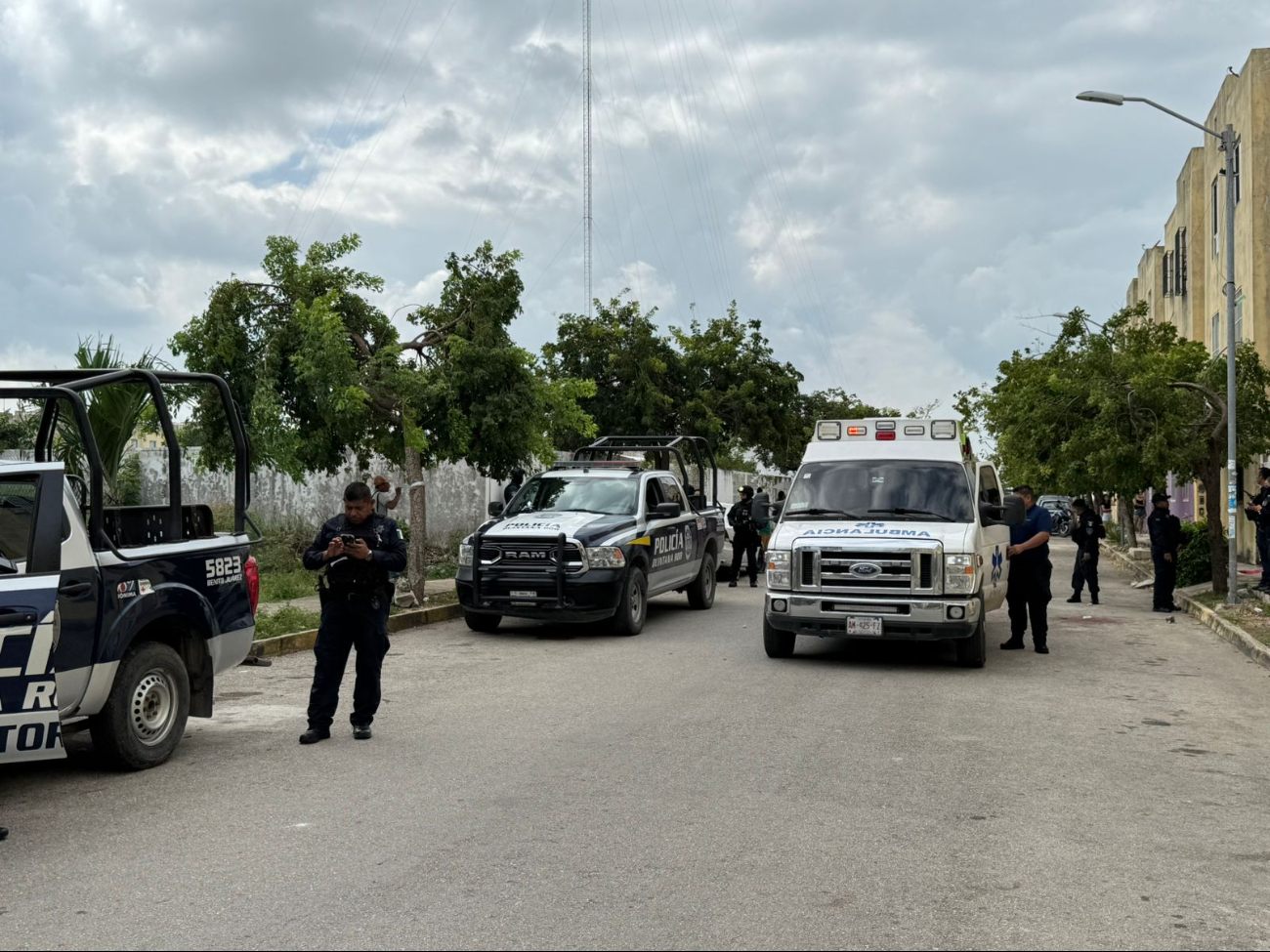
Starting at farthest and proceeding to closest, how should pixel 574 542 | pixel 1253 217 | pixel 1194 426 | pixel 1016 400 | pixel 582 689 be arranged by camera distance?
pixel 1253 217
pixel 1016 400
pixel 1194 426
pixel 574 542
pixel 582 689

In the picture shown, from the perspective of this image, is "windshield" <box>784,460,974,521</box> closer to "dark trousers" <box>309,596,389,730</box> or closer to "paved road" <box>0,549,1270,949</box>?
"paved road" <box>0,549,1270,949</box>

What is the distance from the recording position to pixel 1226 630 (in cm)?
1573

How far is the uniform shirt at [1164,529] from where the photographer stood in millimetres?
18359

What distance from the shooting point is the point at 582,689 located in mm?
10844

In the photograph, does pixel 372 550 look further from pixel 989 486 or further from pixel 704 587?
pixel 704 587

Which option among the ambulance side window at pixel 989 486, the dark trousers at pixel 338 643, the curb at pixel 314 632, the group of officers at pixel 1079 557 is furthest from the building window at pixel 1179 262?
the dark trousers at pixel 338 643

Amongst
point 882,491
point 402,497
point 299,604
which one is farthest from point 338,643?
point 402,497

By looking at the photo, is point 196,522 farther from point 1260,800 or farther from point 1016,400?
point 1016,400

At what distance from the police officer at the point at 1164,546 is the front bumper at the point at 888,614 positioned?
743cm

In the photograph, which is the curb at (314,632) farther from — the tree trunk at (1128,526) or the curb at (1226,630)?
the tree trunk at (1128,526)

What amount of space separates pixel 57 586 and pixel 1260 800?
21.6 feet

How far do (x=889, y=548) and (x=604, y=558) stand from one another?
152 inches

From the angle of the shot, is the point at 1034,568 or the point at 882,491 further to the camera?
the point at 1034,568

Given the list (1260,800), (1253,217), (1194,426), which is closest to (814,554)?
(1260,800)
